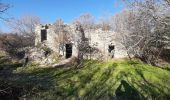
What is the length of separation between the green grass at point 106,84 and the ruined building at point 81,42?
5.57 m

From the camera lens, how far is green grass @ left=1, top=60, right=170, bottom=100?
644 inches

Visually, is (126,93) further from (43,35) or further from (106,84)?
(43,35)

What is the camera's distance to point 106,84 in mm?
17828

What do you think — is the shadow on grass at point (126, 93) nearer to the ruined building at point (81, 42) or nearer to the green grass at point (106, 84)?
the green grass at point (106, 84)

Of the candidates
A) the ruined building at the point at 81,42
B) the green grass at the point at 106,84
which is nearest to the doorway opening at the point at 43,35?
→ the ruined building at the point at 81,42

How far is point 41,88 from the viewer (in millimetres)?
17891

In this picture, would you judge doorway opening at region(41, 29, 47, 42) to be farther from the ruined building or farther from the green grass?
the green grass

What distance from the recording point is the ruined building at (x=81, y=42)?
87.2 feet

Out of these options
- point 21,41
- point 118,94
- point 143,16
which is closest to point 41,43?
point 21,41

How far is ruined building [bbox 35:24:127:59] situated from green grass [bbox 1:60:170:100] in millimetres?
5568

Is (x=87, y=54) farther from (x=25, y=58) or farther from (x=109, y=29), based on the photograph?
(x=25, y=58)

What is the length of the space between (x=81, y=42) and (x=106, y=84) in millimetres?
10296

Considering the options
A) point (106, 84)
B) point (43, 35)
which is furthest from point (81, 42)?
point (106, 84)

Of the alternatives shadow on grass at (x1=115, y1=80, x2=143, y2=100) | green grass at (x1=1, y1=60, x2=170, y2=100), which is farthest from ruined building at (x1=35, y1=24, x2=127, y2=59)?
shadow on grass at (x1=115, y1=80, x2=143, y2=100)
